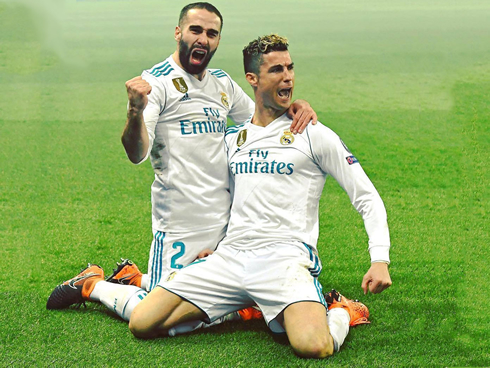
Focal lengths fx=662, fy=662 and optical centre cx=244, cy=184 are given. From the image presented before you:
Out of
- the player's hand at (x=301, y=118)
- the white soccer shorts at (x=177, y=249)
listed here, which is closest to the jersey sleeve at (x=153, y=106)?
the white soccer shorts at (x=177, y=249)

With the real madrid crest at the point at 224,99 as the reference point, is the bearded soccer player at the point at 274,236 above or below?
below

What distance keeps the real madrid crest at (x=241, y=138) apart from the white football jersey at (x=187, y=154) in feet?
0.50

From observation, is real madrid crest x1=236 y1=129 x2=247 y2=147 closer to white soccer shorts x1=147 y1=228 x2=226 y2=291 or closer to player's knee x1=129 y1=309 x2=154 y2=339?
white soccer shorts x1=147 y1=228 x2=226 y2=291

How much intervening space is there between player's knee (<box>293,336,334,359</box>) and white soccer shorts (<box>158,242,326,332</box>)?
0.25 m

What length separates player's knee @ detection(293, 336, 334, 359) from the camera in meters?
3.73

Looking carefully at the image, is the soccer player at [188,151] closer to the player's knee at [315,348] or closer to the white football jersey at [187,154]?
the white football jersey at [187,154]

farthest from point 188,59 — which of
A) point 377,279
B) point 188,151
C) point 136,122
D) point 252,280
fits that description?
point 377,279

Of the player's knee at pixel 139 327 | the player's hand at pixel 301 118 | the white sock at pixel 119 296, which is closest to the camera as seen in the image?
the player's knee at pixel 139 327

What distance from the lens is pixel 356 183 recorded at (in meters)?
4.02

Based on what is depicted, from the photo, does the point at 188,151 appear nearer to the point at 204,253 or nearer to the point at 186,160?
the point at 186,160

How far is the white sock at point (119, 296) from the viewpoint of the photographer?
4359mm

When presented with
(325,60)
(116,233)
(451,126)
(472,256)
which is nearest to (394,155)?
(451,126)

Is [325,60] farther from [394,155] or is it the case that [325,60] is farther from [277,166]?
[277,166]

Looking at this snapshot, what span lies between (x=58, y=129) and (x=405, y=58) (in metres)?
7.69
